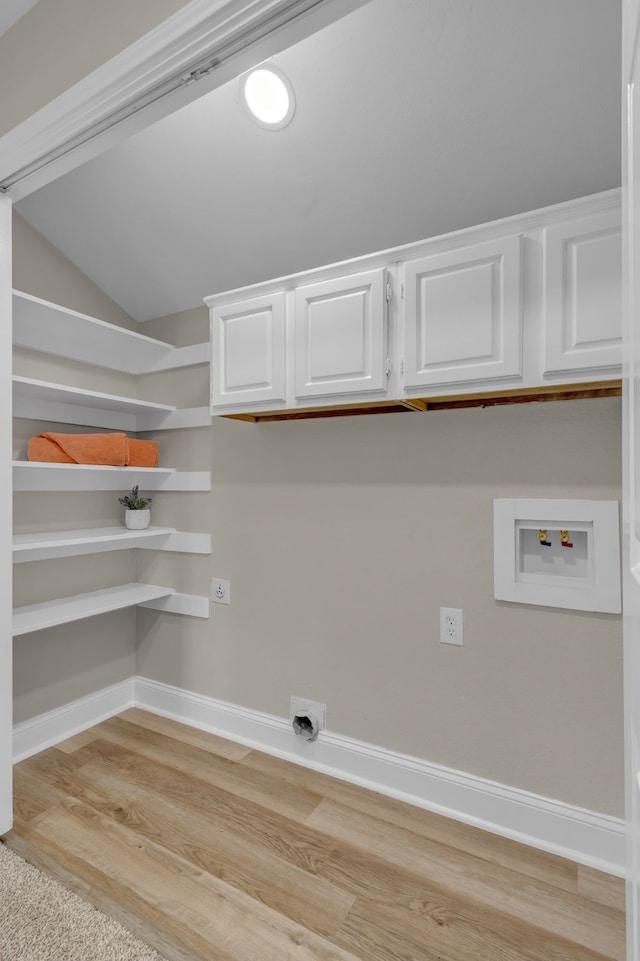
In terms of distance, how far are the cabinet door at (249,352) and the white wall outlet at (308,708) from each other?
4.16 ft

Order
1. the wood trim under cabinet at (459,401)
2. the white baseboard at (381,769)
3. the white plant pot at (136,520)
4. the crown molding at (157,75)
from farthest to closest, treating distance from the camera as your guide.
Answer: the white plant pot at (136,520), the white baseboard at (381,769), the wood trim under cabinet at (459,401), the crown molding at (157,75)

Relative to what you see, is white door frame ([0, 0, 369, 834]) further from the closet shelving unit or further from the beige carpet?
the beige carpet

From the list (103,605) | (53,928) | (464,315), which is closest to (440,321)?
(464,315)

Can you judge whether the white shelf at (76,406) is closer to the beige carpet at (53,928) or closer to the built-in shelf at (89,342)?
the built-in shelf at (89,342)

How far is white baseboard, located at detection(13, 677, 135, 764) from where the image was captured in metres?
2.12

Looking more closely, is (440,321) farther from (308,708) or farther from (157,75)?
(308,708)

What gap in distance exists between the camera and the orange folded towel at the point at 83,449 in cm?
200

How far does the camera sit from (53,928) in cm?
132

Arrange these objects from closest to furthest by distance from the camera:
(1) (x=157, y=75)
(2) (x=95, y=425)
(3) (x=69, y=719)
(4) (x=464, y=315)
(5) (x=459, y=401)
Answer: (1) (x=157, y=75) → (4) (x=464, y=315) → (5) (x=459, y=401) → (3) (x=69, y=719) → (2) (x=95, y=425)

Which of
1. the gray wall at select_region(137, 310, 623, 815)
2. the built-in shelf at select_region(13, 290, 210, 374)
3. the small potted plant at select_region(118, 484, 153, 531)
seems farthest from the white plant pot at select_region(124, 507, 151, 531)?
the built-in shelf at select_region(13, 290, 210, 374)

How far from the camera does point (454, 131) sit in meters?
1.52

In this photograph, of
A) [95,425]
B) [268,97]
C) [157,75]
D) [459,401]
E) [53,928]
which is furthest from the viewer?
[95,425]

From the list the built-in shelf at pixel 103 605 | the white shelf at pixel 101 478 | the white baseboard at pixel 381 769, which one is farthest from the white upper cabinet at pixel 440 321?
the white baseboard at pixel 381 769

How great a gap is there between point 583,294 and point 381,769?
1810mm
